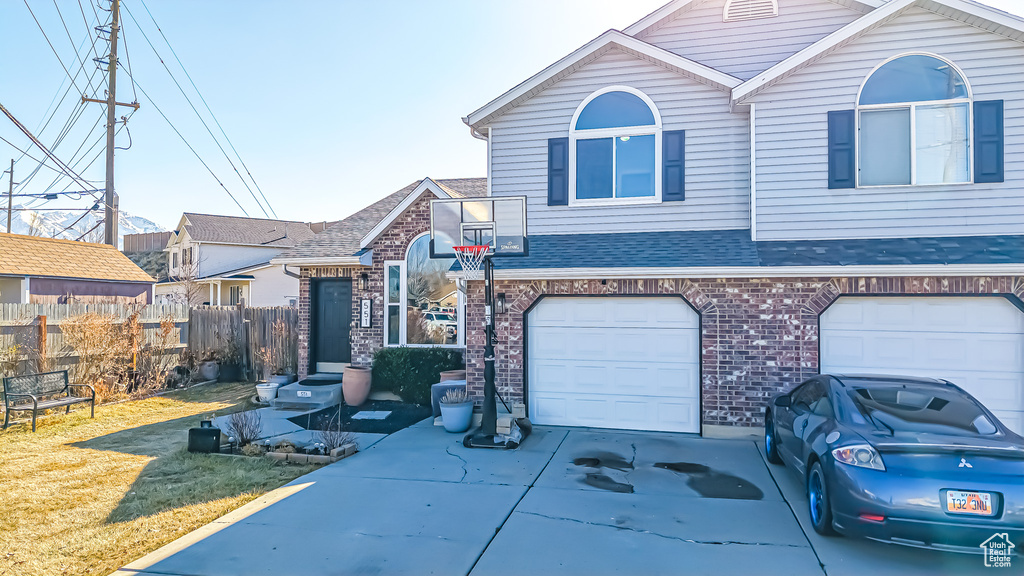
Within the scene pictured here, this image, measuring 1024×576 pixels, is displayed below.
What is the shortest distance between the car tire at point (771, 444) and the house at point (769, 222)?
1.03 metres

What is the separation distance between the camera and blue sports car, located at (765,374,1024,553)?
170 inches

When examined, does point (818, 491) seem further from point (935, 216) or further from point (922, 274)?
point (935, 216)

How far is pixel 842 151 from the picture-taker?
9.24m

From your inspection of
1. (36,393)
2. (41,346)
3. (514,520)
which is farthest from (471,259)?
(41,346)

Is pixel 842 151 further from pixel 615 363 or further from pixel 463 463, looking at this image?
pixel 463 463

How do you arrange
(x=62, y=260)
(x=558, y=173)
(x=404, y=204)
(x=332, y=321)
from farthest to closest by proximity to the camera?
(x=62, y=260), (x=332, y=321), (x=404, y=204), (x=558, y=173)

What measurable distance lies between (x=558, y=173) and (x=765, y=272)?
→ 3949 millimetres

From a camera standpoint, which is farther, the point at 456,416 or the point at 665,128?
the point at 665,128

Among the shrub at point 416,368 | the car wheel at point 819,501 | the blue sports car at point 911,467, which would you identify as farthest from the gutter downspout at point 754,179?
the shrub at point 416,368

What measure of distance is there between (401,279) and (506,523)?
7.79 metres

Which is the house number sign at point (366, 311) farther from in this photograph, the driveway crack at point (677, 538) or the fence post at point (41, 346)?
the driveway crack at point (677, 538)

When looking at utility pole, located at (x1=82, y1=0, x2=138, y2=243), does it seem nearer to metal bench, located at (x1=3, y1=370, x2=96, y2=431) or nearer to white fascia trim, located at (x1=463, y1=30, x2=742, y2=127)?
metal bench, located at (x1=3, y1=370, x2=96, y2=431)

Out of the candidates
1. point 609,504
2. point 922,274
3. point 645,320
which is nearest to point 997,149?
point 922,274

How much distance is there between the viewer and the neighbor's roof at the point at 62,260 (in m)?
14.9
